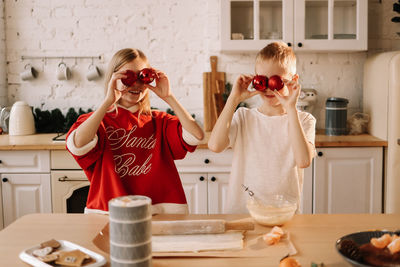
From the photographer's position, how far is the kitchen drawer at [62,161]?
2.88 metres

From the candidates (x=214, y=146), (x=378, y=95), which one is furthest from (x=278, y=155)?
(x=378, y=95)

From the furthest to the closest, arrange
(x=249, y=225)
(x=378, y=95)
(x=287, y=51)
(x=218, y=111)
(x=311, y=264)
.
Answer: (x=218, y=111)
(x=378, y=95)
(x=287, y=51)
(x=249, y=225)
(x=311, y=264)

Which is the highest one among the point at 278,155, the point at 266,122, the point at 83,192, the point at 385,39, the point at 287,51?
the point at 385,39

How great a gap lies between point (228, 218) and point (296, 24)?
2.08 m

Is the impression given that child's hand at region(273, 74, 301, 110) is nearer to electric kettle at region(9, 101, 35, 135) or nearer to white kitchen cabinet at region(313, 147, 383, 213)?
white kitchen cabinet at region(313, 147, 383, 213)

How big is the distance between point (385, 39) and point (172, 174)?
2.52m

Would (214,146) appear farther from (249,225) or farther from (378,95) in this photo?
(378,95)

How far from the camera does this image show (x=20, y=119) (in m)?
3.24

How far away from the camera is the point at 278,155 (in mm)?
1716

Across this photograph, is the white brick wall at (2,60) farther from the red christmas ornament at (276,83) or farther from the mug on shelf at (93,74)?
the red christmas ornament at (276,83)

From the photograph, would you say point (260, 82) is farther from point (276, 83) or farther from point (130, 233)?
point (130, 233)

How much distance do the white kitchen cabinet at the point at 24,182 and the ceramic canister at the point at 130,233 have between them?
209cm

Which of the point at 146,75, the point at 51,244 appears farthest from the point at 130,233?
the point at 146,75

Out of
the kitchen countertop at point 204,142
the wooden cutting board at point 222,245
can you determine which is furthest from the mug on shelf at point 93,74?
the wooden cutting board at point 222,245
